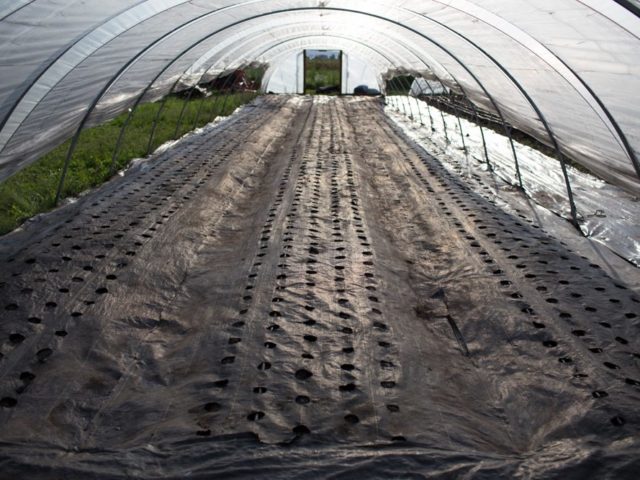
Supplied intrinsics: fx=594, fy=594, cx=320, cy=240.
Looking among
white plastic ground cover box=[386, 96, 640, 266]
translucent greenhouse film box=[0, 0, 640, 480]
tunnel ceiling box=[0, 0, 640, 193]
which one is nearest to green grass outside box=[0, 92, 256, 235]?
translucent greenhouse film box=[0, 0, 640, 480]

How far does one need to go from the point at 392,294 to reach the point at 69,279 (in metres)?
2.67

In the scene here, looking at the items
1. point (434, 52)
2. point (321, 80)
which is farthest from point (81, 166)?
point (321, 80)

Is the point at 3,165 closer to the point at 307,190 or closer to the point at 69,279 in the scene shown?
the point at 69,279

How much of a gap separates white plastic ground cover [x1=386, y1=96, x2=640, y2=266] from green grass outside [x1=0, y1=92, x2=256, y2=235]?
5694 millimetres

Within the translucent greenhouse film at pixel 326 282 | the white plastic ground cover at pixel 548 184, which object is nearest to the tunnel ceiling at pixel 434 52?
the translucent greenhouse film at pixel 326 282

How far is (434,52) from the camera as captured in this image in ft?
39.8

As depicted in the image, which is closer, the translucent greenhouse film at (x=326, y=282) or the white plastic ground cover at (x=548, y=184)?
the translucent greenhouse film at (x=326, y=282)

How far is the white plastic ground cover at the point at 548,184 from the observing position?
6.82 m

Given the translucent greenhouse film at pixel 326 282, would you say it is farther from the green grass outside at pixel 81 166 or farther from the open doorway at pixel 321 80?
the open doorway at pixel 321 80

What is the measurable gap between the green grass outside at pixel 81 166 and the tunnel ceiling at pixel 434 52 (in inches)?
29.1

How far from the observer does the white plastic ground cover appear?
269 inches

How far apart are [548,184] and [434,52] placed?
14.3ft

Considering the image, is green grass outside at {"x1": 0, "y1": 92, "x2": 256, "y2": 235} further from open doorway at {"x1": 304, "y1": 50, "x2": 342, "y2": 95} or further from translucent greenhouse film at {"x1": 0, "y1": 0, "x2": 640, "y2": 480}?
open doorway at {"x1": 304, "y1": 50, "x2": 342, "y2": 95}

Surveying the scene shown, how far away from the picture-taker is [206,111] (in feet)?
59.3
